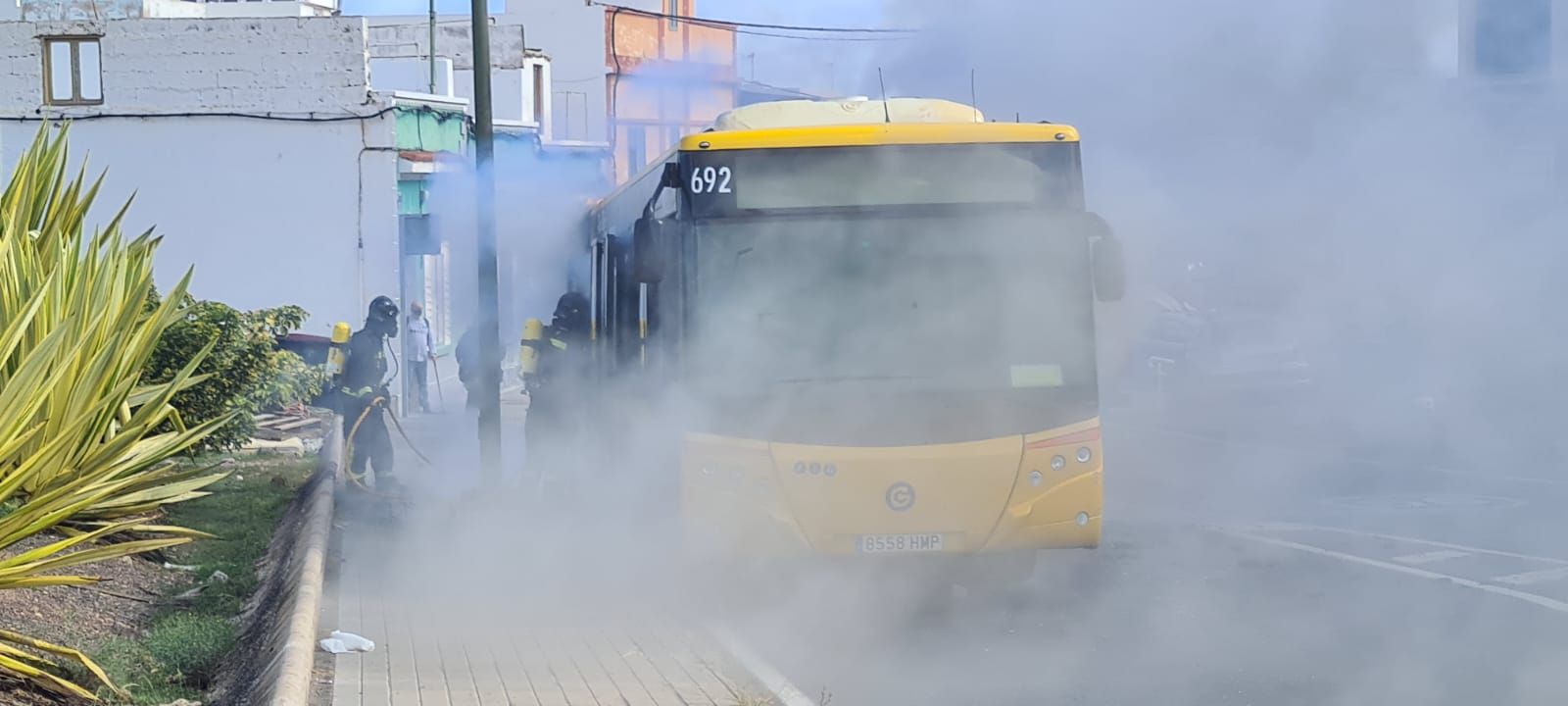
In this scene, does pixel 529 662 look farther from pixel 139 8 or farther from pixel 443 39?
pixel 443 39

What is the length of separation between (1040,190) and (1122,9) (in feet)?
3.34

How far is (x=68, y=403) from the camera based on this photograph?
7.52 meters

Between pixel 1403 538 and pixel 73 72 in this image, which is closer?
pixel 1403 538

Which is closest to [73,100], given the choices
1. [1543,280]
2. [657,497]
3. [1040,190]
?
[657,497]

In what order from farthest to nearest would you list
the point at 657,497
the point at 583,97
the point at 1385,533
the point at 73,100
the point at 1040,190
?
the point at 583,97
the point at 73,100
the point at 1385,533
the point at 657,497
the point at 1040,190

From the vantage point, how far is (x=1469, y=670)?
6.82 metres

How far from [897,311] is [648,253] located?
1283 mm

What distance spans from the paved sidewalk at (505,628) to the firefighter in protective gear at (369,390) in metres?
1.68

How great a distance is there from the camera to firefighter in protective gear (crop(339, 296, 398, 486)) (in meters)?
13.5

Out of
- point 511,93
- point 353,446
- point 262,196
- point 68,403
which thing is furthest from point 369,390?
point 511,93

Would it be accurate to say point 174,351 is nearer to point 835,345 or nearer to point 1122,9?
point 835,345

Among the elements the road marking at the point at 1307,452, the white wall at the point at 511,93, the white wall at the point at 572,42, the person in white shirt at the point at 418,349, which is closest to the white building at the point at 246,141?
the person in white shirt at the point at 418,349

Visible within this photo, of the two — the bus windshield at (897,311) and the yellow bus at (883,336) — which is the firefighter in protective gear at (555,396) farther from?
the bus windshield at (897,311)

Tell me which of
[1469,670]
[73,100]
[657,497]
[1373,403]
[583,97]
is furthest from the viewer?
[583,97]
